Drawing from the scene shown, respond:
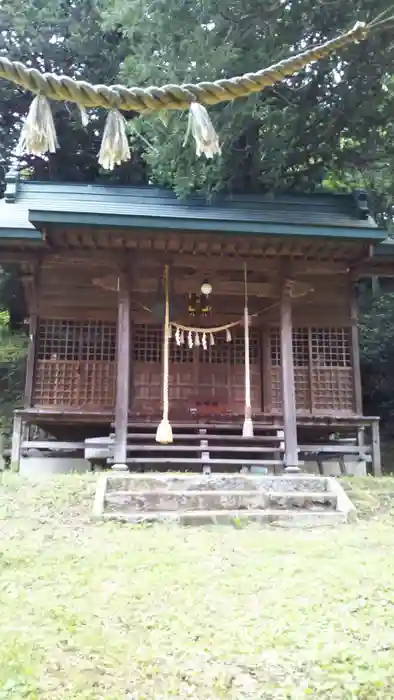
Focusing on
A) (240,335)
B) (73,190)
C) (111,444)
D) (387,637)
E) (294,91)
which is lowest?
(387,637)

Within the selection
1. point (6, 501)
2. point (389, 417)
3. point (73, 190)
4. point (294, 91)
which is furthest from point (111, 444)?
point (389, 417)

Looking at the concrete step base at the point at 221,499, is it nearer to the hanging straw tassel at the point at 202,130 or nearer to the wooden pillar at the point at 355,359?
the wooden pillar at the point at 355,359

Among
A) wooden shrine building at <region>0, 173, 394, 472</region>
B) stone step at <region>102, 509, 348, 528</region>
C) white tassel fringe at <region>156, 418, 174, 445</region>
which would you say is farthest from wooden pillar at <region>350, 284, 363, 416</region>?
stone step at <region>102, 509, 348, 528</region>

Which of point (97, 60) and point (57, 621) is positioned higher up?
point (97, 60)

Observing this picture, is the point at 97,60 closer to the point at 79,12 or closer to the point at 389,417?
the point at 79,12

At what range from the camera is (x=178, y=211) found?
10.5 meters

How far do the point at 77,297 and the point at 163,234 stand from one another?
8.51 ft

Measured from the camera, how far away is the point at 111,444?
973 cm

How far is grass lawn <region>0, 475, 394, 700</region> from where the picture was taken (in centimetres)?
308

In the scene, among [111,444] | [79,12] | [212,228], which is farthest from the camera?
[79,12]

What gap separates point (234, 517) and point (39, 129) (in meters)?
5.30

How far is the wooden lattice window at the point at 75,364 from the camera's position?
10.6m

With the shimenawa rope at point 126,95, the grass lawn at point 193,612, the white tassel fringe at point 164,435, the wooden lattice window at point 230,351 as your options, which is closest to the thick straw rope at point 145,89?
the shimenawa rope at point 126,95

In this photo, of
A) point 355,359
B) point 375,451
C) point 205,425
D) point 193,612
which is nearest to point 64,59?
point 355,359
